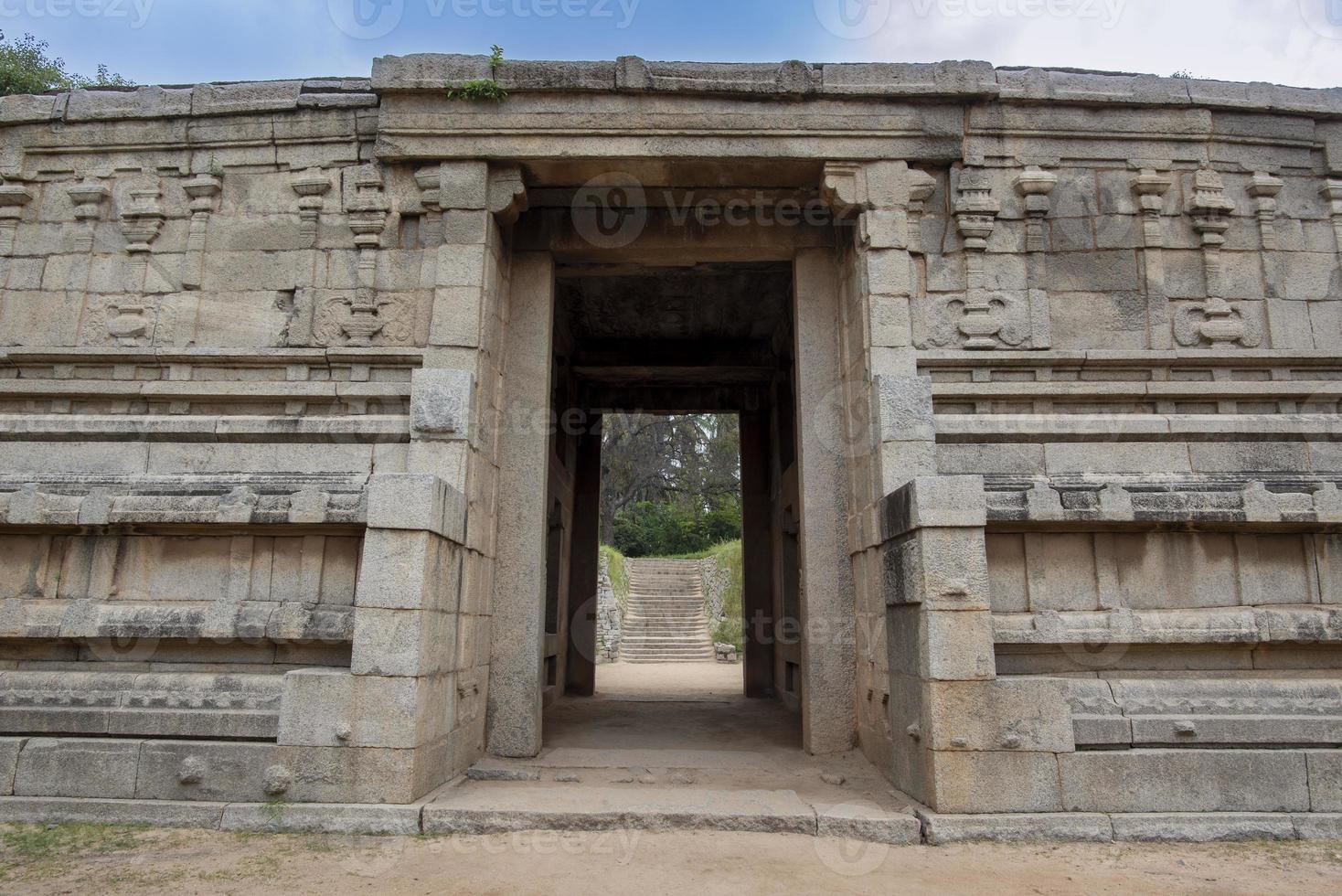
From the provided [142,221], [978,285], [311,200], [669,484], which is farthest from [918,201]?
[669,484]

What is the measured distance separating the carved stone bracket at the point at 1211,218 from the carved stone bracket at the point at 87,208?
8491 millimetres

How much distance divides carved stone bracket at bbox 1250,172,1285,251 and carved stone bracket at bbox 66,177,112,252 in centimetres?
897

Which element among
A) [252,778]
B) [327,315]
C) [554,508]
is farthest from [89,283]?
[554,508]

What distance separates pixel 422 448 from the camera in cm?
567

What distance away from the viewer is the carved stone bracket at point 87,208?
663cm

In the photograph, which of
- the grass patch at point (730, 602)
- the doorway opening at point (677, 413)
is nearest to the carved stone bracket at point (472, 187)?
the doorway opening at point (677, 413)

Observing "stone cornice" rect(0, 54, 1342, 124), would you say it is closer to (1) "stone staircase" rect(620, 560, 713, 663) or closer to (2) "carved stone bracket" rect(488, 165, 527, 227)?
(2) "carved stone bracket" rect(488, 165, 527, 227)

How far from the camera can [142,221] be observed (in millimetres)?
6570

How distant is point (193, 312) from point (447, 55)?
2.74m

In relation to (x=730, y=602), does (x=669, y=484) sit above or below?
above

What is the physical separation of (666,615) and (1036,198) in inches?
672

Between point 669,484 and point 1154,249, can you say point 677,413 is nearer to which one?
point 1154,249

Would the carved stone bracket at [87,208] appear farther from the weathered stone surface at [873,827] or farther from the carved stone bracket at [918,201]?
the weathered stone surface at [873,827]

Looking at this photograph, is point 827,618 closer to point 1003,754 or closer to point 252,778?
point 1003,754
